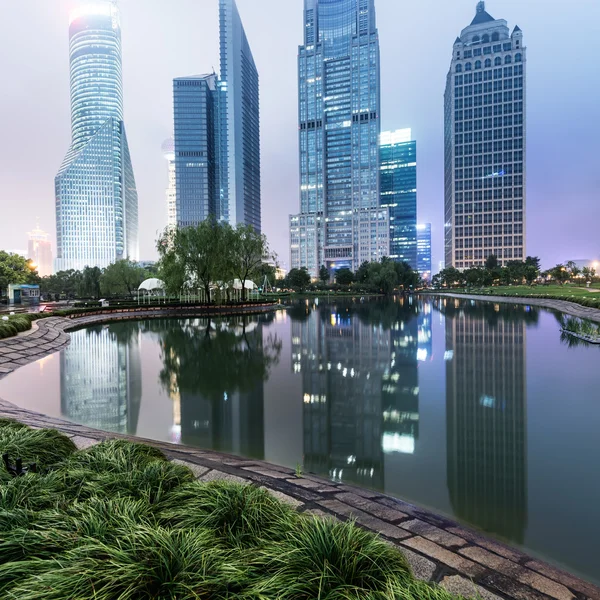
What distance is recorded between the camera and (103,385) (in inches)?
402

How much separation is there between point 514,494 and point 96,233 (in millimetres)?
177123

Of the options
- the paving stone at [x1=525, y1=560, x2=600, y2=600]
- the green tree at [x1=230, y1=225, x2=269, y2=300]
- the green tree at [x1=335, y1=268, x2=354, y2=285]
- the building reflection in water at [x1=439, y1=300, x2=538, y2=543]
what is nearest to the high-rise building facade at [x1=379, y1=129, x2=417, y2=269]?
the green tree at [x1=335, y1=268, x2=354, y2=285]

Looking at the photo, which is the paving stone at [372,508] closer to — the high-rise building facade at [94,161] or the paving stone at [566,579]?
the paving stone at [566,579]

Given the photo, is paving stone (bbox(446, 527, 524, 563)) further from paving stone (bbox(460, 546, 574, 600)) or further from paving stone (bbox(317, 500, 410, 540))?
paving stone (bbox(317, 500, 410, 540))

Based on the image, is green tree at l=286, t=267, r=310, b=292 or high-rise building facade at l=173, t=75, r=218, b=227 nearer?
green tree at l=286, t=267, r=310, b=292

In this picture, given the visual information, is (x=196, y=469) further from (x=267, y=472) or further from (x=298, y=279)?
(x=298, y=279)

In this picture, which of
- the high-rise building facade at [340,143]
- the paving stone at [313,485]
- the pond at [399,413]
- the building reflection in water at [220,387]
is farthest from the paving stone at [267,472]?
the high-rise building facade at [340,143]

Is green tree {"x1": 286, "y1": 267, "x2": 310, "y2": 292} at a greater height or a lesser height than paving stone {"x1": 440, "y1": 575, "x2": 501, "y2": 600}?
greater

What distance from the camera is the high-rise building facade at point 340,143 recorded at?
158 meters

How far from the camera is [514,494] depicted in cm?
458

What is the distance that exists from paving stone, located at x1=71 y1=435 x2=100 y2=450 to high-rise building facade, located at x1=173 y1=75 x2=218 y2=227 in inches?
6130

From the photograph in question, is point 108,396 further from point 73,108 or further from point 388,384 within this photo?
point 73,108

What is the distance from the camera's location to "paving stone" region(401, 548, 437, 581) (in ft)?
8.61

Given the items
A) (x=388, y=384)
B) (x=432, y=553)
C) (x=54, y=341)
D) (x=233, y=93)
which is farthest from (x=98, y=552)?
(x=233, y=93)
